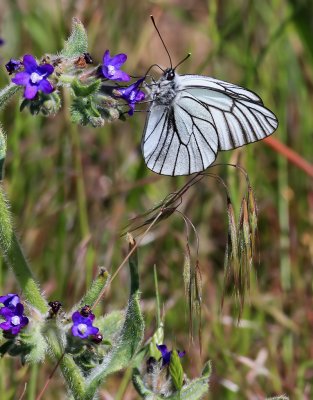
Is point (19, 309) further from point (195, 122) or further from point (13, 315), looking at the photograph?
point (195, 122)

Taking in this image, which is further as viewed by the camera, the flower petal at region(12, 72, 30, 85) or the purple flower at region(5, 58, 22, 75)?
the purple flower at region(5, 58, 22, 75)

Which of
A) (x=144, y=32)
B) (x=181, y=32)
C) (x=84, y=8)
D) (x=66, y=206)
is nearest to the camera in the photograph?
(x=66, y=206)

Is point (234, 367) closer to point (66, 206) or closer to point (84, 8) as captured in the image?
point (66, 206)

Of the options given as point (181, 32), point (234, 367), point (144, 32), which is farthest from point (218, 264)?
point (181, 32)

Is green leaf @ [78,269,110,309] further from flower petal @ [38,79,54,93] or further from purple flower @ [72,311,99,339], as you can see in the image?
flower petal @ [38,79,54,93]

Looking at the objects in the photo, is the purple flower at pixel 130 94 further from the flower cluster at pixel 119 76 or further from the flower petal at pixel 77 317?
the flower petal at pixel 77 317

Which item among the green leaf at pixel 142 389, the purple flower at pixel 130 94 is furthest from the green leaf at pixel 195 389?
the purple flower at pixel 130 94

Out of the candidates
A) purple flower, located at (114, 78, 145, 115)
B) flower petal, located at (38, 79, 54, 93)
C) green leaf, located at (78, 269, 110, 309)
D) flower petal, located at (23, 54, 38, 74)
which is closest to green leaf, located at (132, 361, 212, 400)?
green leaf, located at (78, 269, 110, 309)
